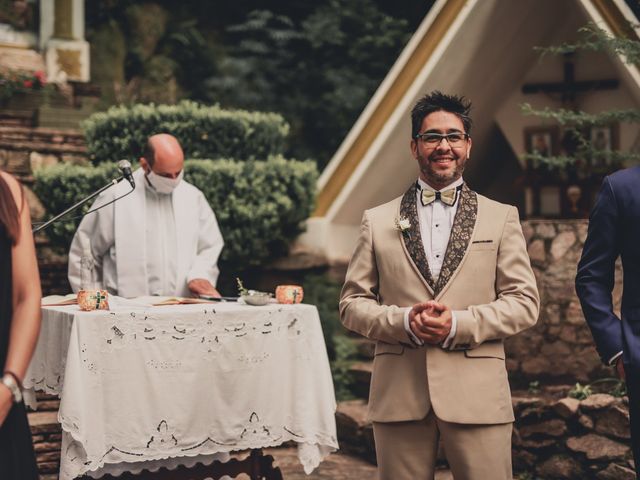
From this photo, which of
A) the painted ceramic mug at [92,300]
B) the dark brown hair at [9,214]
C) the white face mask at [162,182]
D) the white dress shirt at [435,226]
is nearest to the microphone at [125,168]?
the painted ceramic mug at [92,300]

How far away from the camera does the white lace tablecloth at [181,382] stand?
178 inches

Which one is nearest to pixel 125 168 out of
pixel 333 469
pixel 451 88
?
pixel 333 469

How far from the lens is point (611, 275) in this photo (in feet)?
11.5

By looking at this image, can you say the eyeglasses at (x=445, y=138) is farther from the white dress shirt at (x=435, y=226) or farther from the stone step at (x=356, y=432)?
the stone step at (x=356, y=432)

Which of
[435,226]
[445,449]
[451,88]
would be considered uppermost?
[451,88]

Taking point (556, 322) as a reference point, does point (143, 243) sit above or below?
above

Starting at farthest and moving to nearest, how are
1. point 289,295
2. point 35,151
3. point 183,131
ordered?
point 35,151 → point 183,131 → point 289,295

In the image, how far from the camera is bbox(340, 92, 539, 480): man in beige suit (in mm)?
3455

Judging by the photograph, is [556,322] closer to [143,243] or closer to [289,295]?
[289,295]

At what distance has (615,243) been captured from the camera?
11.4 feet

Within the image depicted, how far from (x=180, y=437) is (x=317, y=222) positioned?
479 cm

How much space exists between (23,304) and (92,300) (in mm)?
2083

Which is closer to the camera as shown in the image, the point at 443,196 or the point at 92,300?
the point at 443,196

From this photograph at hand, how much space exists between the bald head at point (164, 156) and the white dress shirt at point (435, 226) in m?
2.33
